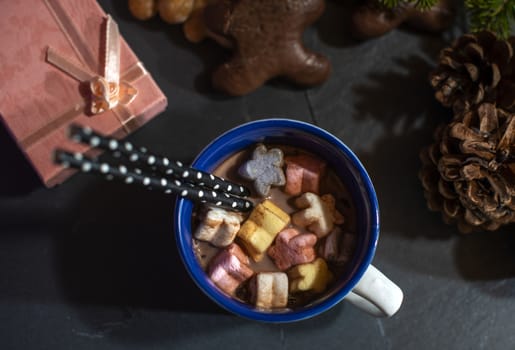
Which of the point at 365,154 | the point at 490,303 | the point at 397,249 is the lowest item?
the point at 490,303

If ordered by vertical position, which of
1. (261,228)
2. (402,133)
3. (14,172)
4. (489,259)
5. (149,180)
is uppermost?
(149,180)

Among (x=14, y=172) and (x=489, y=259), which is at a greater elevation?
(x=14, y=172)

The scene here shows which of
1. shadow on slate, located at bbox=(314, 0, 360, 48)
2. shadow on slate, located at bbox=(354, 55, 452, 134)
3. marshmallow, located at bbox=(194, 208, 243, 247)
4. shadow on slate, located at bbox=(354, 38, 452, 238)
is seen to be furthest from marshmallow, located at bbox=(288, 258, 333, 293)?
shadow on slate, located at bbox=(314, 0, 360, 48)

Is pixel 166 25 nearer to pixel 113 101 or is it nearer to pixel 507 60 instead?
pixel 113 101

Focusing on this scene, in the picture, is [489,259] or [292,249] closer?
[292,249]

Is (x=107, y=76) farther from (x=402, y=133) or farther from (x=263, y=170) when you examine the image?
(x=402, y=133)

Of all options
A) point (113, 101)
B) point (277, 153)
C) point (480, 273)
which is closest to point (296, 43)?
point (277, 153)

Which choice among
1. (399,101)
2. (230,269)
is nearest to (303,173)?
(230,269)

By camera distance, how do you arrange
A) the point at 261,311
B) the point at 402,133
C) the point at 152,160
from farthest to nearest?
1. the point at 402,133
2. the point at 261,311
3. the point at 152,160
